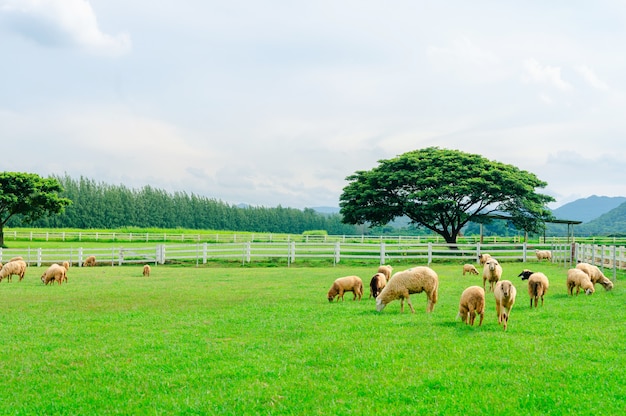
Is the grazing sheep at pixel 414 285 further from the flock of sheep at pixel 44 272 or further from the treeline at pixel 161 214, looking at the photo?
the treeline at pixel 161 214

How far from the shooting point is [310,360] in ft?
22.5

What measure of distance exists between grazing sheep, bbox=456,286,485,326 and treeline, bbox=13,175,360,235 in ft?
222

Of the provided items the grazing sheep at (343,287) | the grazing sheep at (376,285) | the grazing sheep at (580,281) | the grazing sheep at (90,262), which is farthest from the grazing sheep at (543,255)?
the grazing sheep at (90,262)

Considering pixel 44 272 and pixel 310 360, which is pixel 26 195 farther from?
pixel 310 360

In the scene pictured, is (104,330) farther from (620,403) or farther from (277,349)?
(620,403)

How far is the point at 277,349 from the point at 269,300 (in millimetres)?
5130

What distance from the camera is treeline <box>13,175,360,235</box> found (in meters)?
77.6

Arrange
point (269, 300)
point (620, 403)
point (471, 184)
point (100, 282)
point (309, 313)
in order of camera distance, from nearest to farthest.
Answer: point (620, 403), point (309, 313), point (269, 300), point (100, 282), point (471, 184)

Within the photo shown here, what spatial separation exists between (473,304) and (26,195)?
4135 centimetres

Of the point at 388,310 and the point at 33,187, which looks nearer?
the point at 388,310

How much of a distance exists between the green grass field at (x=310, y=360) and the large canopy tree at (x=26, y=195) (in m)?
33.2

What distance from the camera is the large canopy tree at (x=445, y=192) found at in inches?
1368

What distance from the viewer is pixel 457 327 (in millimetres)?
8703

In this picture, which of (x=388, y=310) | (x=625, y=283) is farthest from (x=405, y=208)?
(x=388, y=310)
